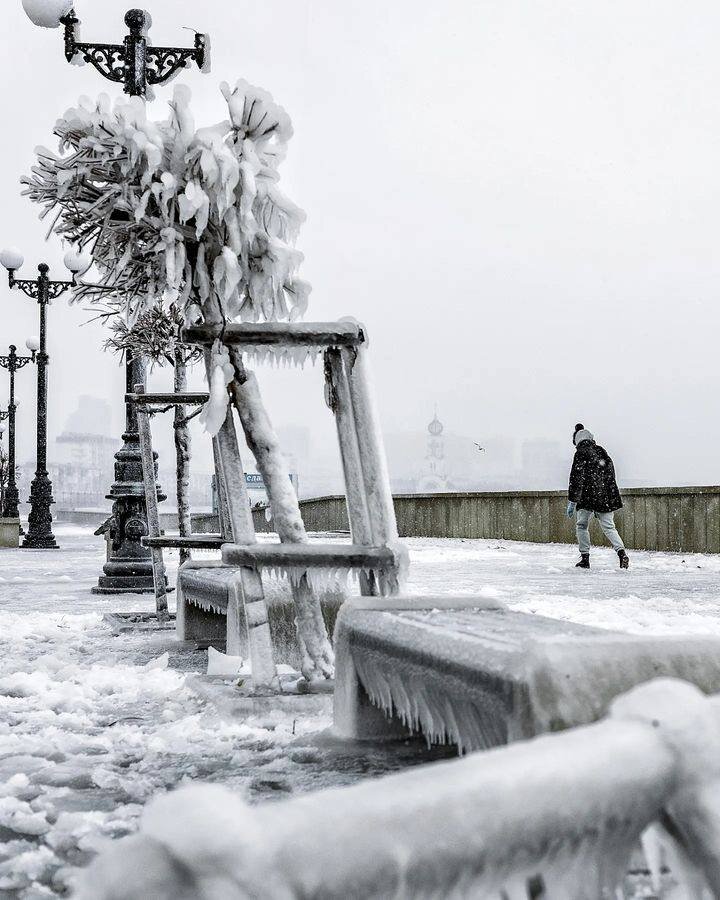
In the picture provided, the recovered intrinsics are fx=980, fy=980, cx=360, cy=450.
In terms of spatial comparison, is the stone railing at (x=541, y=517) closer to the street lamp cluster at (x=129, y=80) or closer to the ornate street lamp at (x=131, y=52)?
the street lamp cluster at (x=129, y=80)

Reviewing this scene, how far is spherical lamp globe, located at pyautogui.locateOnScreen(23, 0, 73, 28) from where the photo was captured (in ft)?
31.3

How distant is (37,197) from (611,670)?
2803 mm

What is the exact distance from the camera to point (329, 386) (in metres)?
3.79

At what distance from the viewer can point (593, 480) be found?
13.7 m

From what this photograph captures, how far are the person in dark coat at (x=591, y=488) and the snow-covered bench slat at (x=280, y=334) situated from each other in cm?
1051

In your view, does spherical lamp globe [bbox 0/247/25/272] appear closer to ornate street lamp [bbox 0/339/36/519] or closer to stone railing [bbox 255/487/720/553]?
ornate street lamp [bbox 0/339/36/519]

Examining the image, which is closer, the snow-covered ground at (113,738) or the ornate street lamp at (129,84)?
the snow-covered ground at (113,738)

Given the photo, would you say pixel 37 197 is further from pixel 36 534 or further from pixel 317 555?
pixel 36 534

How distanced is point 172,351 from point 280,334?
5532 mm

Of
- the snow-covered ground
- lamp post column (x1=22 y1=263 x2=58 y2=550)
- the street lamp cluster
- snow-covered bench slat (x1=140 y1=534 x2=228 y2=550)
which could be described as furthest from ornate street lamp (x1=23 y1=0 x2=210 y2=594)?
lamp post column (x1=22 y1=263 x2=58 y2=550)

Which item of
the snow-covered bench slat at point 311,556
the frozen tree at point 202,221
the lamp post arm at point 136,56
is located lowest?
the snow-covered bench slat at point 311,556

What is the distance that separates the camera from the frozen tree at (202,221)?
11.6 feet

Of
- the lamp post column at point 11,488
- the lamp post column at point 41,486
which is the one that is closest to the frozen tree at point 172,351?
the lamp post column at point 41,486

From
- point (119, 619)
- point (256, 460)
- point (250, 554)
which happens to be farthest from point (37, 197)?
point (119, 619)
